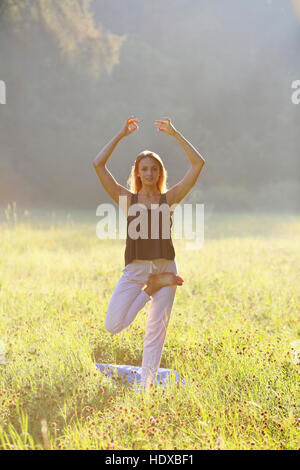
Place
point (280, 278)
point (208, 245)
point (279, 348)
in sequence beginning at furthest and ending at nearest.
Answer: point (208, 245) < point (280, 278) < point (279, 348)

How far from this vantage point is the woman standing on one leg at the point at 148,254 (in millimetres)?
3863

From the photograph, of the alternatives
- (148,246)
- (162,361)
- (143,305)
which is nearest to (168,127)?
(148,246)

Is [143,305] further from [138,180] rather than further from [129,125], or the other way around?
[129,125]

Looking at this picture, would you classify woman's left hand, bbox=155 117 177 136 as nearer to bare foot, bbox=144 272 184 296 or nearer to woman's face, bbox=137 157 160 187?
woman's face, bbox=137 157 160 187

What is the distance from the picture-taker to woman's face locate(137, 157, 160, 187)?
152 inches

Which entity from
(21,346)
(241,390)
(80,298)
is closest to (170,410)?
(241,390)

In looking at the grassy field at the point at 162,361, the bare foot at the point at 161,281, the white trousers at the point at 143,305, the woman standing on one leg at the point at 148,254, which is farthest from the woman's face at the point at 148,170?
the grassy field at the point at 162,361

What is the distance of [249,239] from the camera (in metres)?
12.6

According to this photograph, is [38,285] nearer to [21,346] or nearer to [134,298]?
[21,346]

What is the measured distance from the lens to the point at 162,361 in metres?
4.77

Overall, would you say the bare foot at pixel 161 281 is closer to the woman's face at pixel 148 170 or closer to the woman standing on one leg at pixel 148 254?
the woman standing on one leg at pixel 148 254

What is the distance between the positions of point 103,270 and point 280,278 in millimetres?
3526

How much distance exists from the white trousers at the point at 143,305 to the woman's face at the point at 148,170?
2.59 ft
